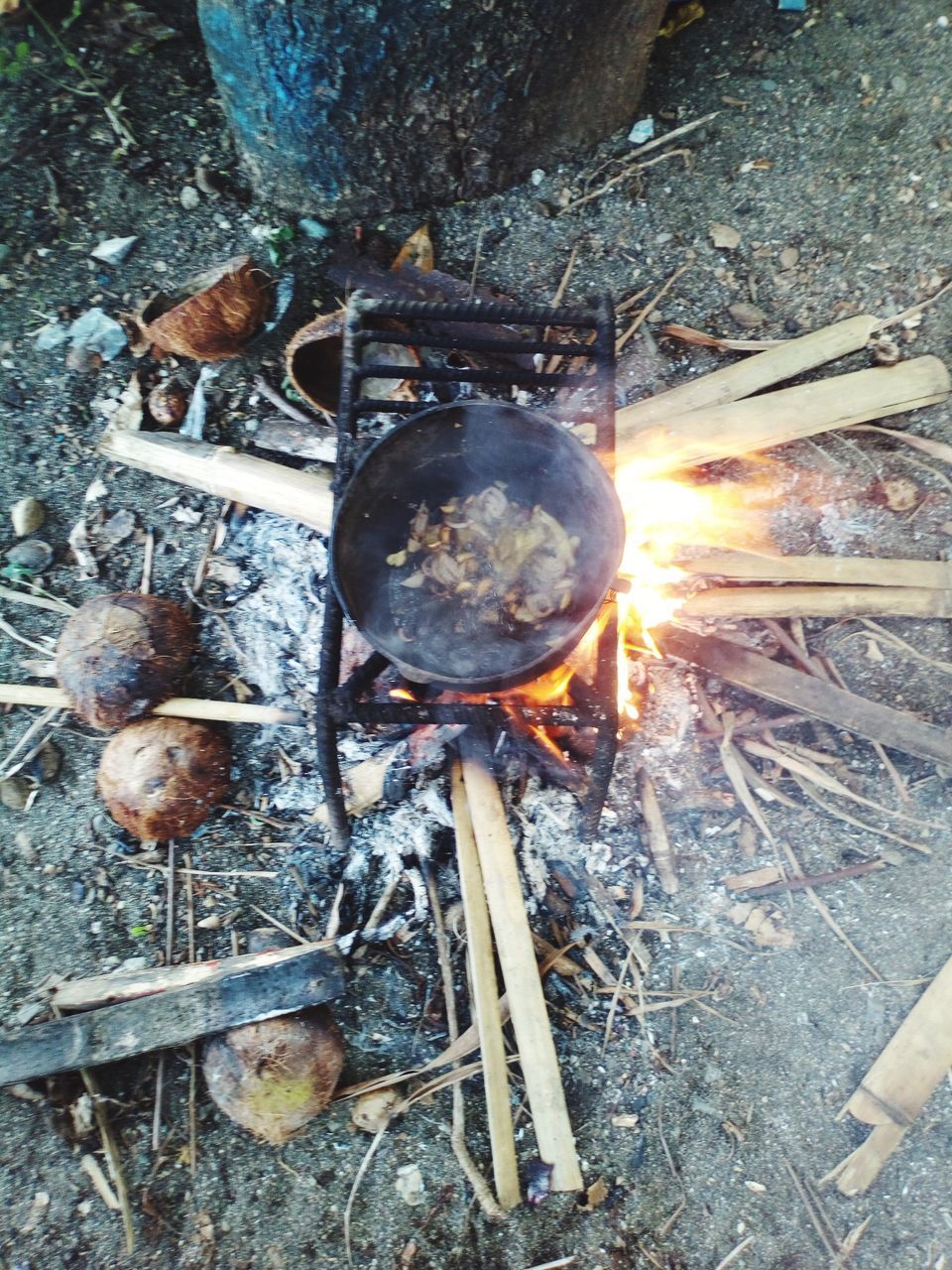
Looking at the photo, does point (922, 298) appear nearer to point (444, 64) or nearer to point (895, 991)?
point (444, 64)

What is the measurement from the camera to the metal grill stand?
108 inches

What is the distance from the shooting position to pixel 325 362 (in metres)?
3.48

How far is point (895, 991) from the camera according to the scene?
3039 millimetres

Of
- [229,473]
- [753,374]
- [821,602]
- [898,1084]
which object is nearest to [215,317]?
[229,473]

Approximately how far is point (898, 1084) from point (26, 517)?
3778 millimetres

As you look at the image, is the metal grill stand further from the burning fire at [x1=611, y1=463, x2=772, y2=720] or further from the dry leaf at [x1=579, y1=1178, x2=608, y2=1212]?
the dry leaf at [x1=579, y1=1178, x2=608, y2=1212]

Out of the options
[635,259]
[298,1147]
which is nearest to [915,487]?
[635,259]

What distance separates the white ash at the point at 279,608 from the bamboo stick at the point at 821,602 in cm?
139

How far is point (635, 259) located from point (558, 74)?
729 mm

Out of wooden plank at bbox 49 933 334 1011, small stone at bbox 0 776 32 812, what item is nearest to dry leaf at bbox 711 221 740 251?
wooden plank at bbox 49 933 334 1011

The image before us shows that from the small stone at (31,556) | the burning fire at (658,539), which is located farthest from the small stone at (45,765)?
the burning fire at (658,539)

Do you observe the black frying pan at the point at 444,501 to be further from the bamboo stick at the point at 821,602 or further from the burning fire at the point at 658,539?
the bamboo stick at the point at 821,602

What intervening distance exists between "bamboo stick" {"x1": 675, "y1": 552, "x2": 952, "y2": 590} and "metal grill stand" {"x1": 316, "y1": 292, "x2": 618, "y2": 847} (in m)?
0.54

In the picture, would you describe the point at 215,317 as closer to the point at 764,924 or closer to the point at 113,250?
the point at 113,250
